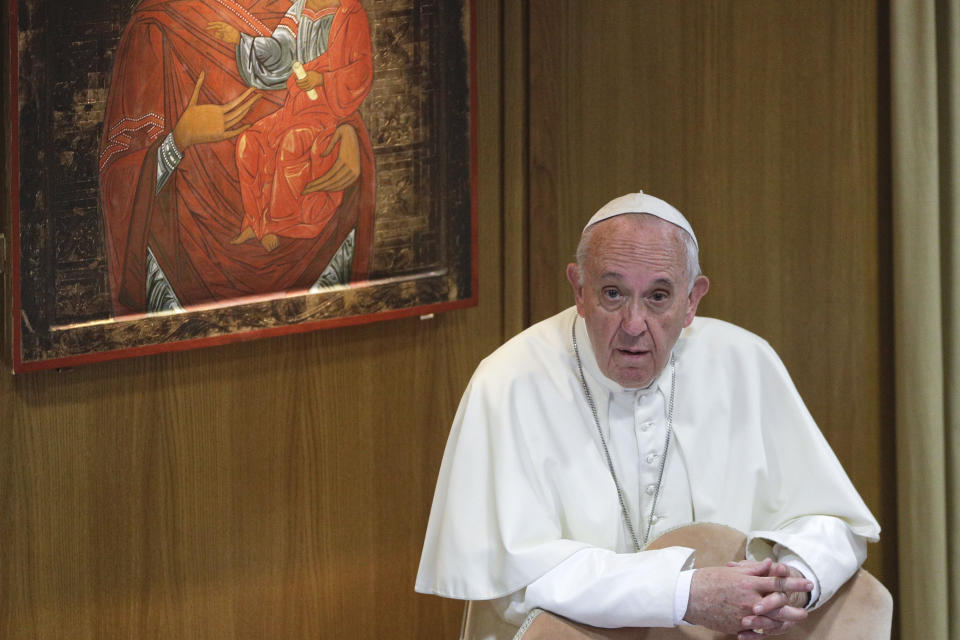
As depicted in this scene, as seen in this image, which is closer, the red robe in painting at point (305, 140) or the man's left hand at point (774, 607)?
the man's left hand at point (774, 607)

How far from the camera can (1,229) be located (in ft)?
10.7

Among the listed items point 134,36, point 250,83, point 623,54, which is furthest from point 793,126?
point 134,36

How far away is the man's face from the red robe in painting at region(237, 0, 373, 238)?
1.12 metres

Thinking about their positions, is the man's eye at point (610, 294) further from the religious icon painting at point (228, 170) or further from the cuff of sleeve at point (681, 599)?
the religious icon painting at point (228, 170)

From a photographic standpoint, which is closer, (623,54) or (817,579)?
(817,579)

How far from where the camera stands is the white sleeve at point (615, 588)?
2.79 m

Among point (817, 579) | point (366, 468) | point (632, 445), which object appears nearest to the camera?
point (817, 579)

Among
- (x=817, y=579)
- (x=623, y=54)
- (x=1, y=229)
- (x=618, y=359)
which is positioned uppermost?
(x=623, y=54)

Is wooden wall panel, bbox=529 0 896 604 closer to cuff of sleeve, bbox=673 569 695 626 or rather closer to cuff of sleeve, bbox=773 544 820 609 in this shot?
cuff of sleeve, bbox=773 544 820 609

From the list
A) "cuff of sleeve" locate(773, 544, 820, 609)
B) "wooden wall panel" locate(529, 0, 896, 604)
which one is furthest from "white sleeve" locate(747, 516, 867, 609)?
"wooden wall panel" locate(529, 0, 896, 604)

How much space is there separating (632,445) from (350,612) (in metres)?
1.42

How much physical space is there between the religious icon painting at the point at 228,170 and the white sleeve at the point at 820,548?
1537mm

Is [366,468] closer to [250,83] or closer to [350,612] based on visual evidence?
[350,612]

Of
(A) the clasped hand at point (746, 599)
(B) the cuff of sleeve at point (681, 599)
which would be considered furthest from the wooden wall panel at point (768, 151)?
(B) the cuff of sleeve at point (681, 599)
